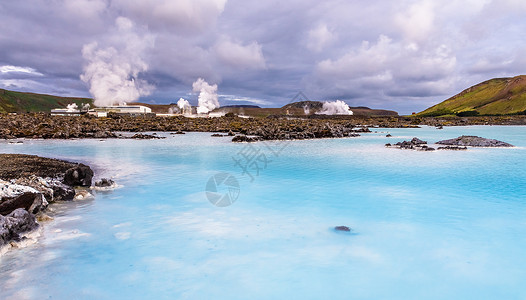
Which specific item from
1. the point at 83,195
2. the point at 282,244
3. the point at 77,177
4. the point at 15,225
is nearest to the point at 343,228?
the point at 282,244

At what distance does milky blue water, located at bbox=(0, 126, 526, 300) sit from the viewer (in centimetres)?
549

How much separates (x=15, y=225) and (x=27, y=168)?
27.1ft

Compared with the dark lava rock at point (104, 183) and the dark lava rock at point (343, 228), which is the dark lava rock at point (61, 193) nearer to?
the dark lava rock at point (104, 183)

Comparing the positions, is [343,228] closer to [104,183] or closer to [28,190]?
[28,190]

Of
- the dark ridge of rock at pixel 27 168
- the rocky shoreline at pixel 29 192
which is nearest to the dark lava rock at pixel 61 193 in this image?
the rocky shoreline at pixel 29 192

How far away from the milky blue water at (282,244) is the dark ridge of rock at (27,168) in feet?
8.53

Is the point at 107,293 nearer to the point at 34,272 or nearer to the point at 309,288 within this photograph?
the point at 34,272

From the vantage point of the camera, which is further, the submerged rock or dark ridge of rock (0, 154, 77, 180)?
dark ridge of rock (0, 154, 77, 180)

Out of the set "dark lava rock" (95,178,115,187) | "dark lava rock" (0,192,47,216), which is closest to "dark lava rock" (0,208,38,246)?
"dark lava rock" (0,192,47,216)

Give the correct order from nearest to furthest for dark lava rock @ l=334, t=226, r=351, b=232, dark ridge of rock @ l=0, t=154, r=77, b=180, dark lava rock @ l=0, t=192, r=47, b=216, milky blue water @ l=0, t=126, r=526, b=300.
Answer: milky blue water @ l=0, t=126, r=526, b=300 → dark lava rock @ l=0, t=192, r=47, b=216 → dark lava rock @ l=334, t=226, r=351, b=232 → dark ridge of rock @ l=0, t=154, r=77, b=180

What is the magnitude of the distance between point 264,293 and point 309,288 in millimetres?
735

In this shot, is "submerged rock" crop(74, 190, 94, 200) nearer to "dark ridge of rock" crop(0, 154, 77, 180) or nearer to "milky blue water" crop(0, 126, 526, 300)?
"milky blue water" crop(0, 126, 526, 300)

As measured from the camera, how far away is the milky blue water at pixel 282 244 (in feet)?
18.0

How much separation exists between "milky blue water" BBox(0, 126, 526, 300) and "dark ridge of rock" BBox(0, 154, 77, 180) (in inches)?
102
